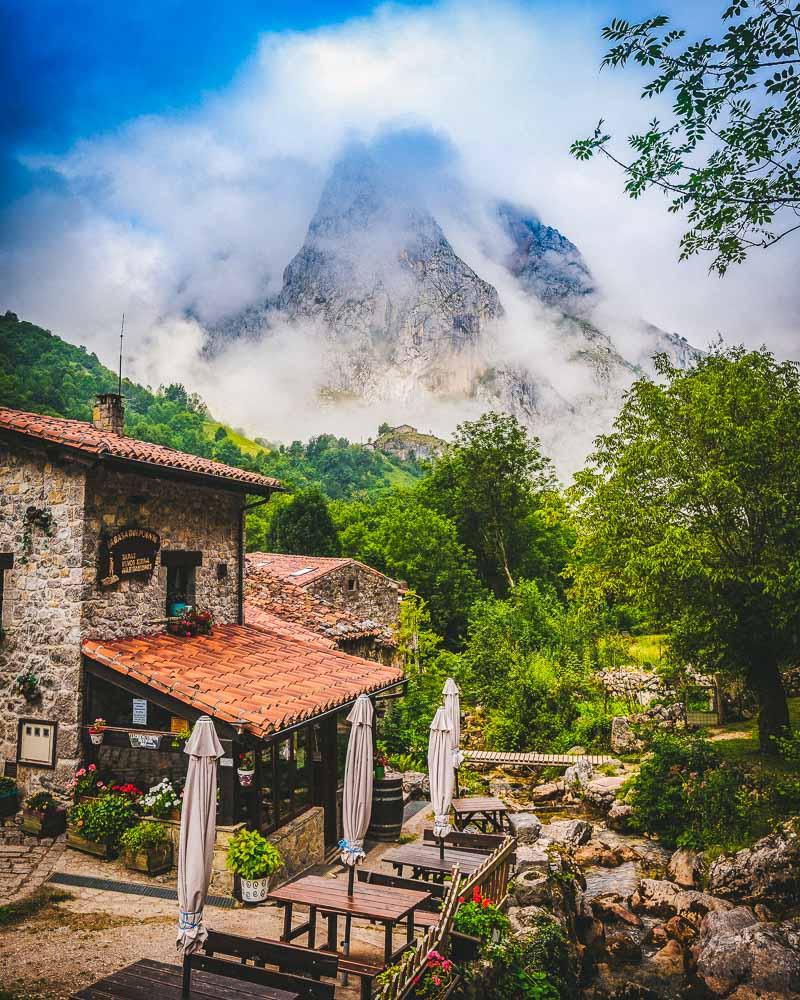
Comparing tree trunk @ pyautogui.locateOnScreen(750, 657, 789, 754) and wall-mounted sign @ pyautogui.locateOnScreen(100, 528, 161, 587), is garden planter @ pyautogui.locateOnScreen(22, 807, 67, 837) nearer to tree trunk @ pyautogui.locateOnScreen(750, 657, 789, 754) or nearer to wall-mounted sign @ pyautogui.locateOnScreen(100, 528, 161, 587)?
wall-mounted sign @ pyautogui.locateOnScreen(100, 528, 161, 587)

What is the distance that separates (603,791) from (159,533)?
11.0m

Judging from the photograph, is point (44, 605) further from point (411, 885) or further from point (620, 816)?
point (620, 816)

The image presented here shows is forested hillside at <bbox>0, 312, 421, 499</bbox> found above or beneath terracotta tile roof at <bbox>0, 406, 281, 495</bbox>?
above

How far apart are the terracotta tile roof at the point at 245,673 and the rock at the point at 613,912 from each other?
4.92 meters

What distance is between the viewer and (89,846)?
32.1 ft

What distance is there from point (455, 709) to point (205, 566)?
5.73 m

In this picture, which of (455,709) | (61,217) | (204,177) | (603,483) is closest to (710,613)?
(603,483)

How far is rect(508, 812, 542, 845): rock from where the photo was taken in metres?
12.4

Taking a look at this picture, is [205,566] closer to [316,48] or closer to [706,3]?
[706,3]

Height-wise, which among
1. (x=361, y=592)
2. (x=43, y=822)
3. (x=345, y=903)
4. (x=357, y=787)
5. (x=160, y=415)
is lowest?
(x=43, y=822)

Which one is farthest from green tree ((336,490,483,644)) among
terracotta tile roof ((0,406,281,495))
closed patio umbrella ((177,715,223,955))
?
closed patio umbrella ((177,715,223,955))

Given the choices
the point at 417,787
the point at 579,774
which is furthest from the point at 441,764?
the point at 579,774

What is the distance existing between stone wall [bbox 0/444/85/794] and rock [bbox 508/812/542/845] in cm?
776

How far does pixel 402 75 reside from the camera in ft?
371
